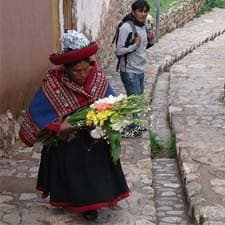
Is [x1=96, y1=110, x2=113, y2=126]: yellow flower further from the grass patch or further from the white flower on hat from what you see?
the grass patch

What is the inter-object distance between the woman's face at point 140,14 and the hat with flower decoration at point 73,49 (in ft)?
7.71

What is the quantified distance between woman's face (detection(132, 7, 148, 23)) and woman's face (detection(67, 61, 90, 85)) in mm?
2371

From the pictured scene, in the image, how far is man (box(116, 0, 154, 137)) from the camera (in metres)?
7.04

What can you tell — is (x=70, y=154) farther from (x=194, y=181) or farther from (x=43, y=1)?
(x=43, y=1)

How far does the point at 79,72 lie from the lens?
4703 millimetres

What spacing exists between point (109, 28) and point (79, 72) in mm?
8371

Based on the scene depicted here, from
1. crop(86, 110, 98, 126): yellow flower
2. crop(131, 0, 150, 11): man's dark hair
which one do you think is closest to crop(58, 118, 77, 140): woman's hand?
crop(86, 110, 98, 126): yellow flower

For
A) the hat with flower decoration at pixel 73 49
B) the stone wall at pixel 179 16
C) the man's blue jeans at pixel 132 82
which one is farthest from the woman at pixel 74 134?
the stone wall at pixel 179 16

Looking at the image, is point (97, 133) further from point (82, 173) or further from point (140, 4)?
point (140, 4)

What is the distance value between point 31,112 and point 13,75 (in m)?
1.90

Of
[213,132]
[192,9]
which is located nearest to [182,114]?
[213,132]

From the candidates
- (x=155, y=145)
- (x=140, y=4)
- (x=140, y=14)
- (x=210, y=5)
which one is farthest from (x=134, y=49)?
(x=210, y=5)

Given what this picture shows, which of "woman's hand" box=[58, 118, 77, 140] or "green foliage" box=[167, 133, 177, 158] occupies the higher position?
"woman's hand" box=[58, 118, 77, 140]

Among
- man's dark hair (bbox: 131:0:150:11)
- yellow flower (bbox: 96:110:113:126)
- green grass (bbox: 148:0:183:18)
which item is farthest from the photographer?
green grass (bbox: 148:0:183:18)
